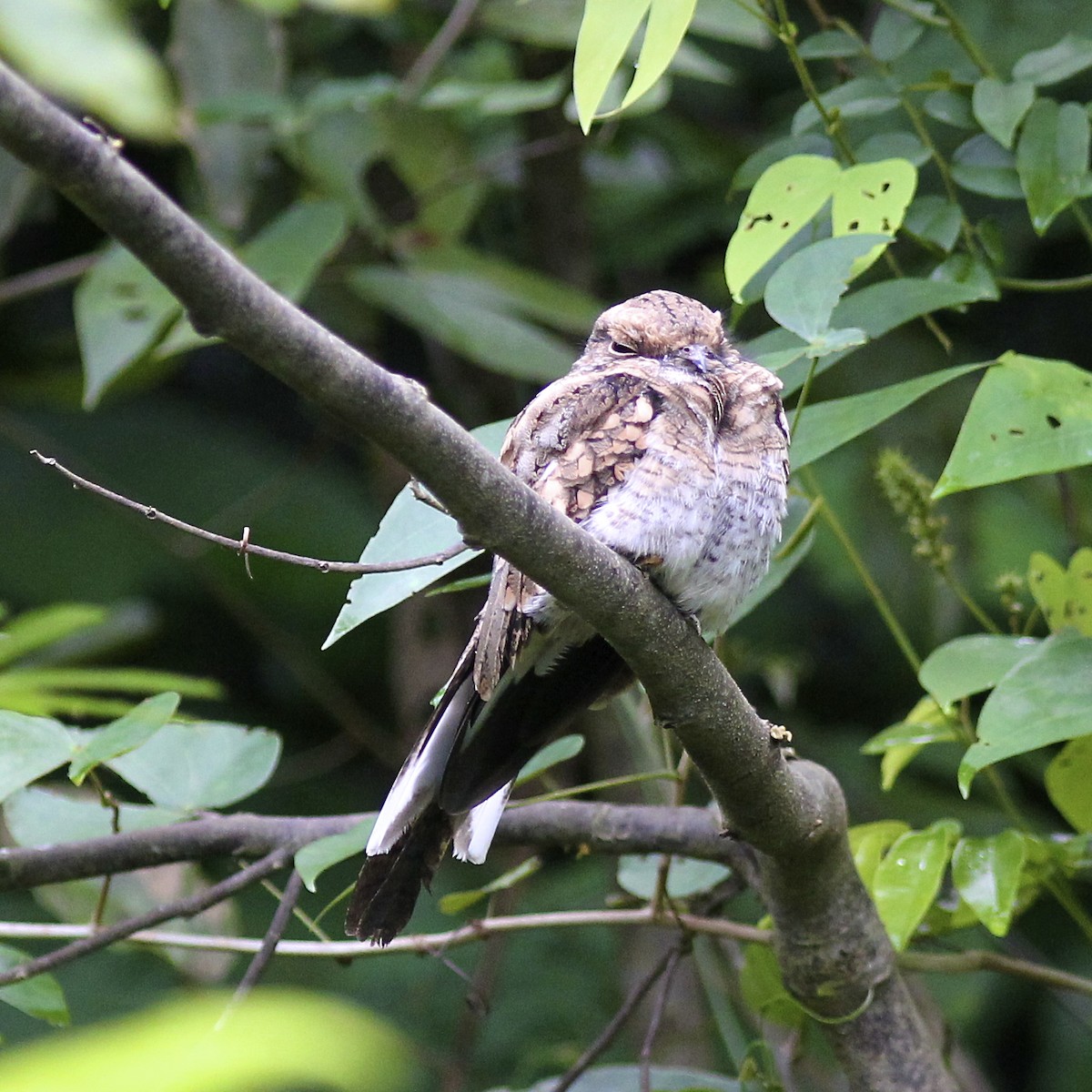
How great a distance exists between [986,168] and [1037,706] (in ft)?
2.55

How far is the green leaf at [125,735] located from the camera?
133cm

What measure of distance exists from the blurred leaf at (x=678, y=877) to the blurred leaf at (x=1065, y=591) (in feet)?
1.78

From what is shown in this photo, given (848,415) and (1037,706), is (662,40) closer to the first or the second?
(848,415)

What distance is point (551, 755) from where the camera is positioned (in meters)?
1.58

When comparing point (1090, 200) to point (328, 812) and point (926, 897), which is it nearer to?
point (926, 897)

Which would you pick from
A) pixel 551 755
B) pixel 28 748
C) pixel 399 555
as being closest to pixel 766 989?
pixel 551 755

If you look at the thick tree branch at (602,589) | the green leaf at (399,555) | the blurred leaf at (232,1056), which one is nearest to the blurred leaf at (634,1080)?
the thick tree branch at (602,589)

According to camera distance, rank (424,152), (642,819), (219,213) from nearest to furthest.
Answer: (642,819)
(219,213)
(424,152)

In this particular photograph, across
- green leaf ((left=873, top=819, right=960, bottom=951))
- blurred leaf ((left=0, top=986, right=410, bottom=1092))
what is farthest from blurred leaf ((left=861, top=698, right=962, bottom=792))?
blurred leaf ((left=0, top=986, right=410, bottom=1092))

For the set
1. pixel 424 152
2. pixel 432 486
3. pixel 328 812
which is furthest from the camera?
pixel 328 812

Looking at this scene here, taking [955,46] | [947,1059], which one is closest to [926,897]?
[947,1059]

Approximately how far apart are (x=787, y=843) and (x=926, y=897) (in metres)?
0.22

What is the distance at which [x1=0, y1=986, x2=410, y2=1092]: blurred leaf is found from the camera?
13.6 inches

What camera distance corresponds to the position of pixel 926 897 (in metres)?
1.48
